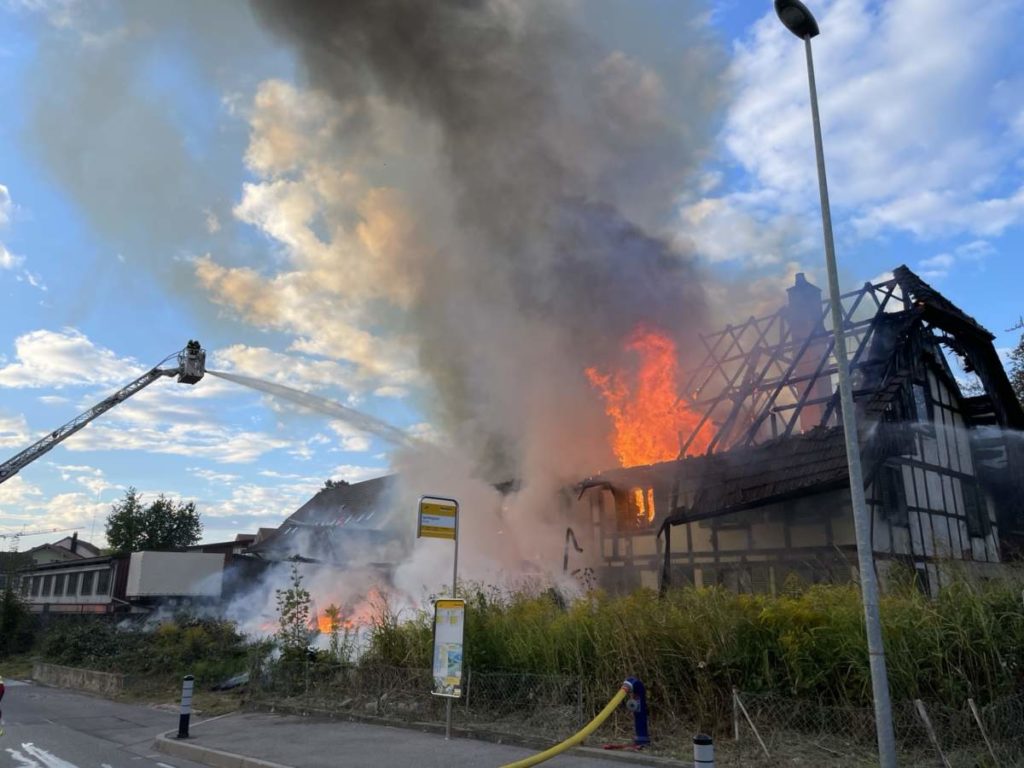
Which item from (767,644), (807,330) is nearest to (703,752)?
(767,644)

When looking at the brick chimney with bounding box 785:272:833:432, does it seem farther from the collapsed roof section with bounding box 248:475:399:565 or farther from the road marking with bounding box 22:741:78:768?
the road marking with bounding box 22:741:78:768

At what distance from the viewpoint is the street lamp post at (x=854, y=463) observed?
543cm

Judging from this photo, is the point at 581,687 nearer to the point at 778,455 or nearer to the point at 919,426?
the point at 778,455

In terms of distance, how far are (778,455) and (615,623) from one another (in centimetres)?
717

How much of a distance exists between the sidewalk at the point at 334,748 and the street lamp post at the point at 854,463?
2.28m

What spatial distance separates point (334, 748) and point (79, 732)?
19.9 feet

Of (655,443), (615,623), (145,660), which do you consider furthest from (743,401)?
(145,660)


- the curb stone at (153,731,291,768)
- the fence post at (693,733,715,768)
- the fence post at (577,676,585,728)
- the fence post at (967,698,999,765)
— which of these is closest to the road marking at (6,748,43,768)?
the curb stone at (153,731,291,768)

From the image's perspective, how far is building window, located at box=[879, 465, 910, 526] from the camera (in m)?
14.5

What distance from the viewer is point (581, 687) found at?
347 inches

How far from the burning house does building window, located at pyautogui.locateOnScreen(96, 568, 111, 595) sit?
24449mm

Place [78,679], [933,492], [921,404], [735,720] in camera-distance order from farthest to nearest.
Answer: [78,679], [921,404], [933,492], [735,720]

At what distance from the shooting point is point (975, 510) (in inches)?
684

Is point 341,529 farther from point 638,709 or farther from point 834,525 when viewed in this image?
point 638,709
